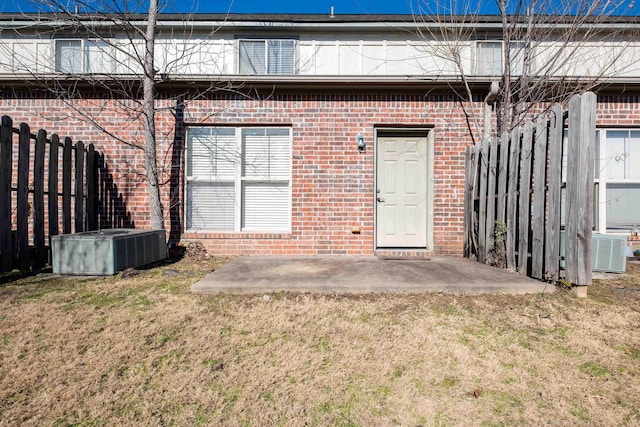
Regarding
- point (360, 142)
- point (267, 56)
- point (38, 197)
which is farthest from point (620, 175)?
point (38, 197)

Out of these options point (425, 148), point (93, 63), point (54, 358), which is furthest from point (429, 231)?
point (93, 63)

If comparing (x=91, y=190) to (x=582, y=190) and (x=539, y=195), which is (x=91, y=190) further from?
(x=582, y=190)

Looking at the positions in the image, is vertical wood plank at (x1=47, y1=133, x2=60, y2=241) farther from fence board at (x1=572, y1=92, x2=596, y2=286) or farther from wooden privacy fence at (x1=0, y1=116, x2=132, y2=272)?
fence board at (x1=572, y1=92, x2=596, y2=286)

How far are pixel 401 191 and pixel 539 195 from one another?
2.54 metres

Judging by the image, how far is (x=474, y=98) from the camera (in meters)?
6.07

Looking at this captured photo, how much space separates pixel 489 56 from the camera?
7.59 metres

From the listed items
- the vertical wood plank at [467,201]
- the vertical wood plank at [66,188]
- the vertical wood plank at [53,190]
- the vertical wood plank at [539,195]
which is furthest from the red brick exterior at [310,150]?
the vertical wood plank at [539,195]

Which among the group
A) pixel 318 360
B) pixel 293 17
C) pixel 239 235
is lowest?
pixel 318 360

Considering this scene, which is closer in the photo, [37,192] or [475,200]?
[37,192]

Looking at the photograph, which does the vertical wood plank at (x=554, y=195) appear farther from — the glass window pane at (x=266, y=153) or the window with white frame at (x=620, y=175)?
the glass window pane at (x=266, y=153)

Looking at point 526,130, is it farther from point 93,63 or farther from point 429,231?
point 93,63

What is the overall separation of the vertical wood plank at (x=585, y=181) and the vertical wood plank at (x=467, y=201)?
2.15m

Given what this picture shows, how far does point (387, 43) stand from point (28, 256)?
7.36 m

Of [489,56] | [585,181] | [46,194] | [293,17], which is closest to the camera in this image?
[585,181]
